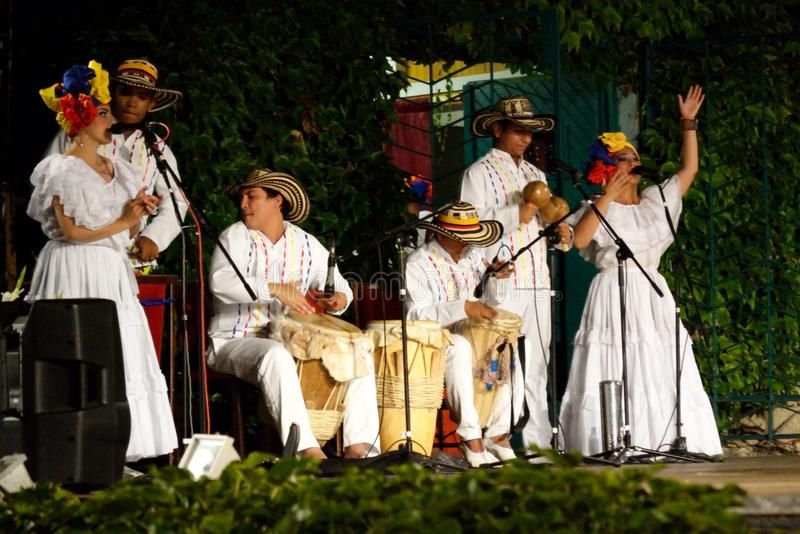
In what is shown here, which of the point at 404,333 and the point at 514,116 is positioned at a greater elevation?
the point at 514,116

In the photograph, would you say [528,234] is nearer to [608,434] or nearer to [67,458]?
[608,434]

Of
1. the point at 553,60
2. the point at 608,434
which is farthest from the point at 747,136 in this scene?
the point at 608,434

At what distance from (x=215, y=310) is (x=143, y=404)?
660 mm

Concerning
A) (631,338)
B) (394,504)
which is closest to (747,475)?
(394,504)

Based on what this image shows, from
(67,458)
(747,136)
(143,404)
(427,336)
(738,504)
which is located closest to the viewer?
(738,504)

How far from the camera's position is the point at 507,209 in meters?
7.17

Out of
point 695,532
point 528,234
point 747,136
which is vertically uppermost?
point 747,136

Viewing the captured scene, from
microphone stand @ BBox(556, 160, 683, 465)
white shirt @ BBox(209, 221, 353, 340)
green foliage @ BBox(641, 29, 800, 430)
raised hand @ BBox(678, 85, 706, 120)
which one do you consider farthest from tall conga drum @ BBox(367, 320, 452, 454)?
green foliage @ BBox(641, 29, 800, 430)

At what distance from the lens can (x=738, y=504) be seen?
3.00 meters

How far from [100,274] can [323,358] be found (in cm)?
94

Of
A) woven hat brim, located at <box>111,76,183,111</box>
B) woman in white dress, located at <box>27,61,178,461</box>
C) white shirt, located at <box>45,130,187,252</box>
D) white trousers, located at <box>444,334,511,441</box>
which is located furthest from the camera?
white trousers, located at <box>444,334,511,441</box>

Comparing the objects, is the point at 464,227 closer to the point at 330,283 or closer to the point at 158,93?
the point at 330,283

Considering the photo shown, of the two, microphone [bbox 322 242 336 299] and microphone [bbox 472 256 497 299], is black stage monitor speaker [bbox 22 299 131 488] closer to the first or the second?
microphone [bbox 322 242 336 299]

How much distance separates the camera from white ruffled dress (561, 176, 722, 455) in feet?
23.2
